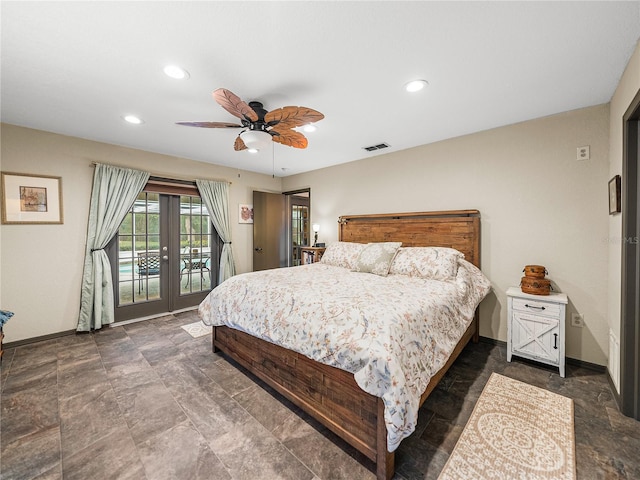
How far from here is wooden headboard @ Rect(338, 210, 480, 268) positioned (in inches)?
124

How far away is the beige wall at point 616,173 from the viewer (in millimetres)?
1914

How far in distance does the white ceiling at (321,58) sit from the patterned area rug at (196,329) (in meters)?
2.67

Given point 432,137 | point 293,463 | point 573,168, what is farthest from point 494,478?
point 432,137

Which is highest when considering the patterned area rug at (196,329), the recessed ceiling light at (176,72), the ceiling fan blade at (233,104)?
the recessed ceiling light at (176,72)

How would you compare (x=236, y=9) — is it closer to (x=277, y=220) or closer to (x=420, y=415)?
(x=420, y=415)

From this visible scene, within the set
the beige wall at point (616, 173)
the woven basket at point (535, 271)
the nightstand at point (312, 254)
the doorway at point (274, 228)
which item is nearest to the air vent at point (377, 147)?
the doorway at point (274, 228)

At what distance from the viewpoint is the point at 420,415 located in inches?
74.7

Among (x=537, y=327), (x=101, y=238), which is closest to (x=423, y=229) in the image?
(x=537, y=327)

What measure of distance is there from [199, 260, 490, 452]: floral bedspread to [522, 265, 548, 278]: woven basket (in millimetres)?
419

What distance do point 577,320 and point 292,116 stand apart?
11.2 ft

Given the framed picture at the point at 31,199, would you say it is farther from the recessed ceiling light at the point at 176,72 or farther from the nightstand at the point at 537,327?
the nightstand at the point at 537,327

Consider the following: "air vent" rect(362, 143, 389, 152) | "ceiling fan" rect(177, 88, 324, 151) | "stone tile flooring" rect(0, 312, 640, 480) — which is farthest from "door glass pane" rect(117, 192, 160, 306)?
"air vent" rect(362, 143, 389, 152)

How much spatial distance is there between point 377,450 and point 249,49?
2622 millimetres

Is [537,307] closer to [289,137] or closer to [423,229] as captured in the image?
[423,229]
